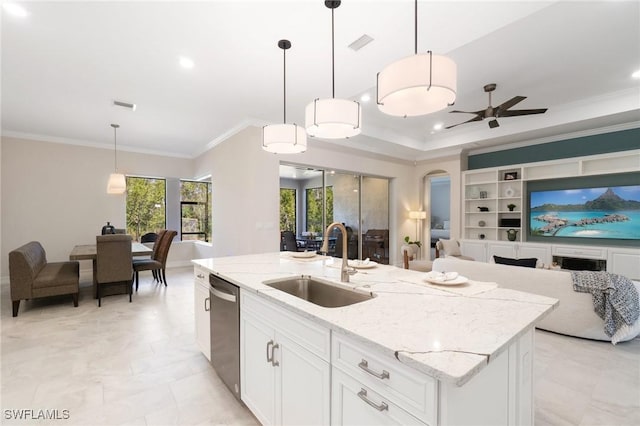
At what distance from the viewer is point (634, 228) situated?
15.7ft

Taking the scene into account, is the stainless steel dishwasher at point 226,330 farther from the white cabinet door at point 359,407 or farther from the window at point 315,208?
the window at point 315,208

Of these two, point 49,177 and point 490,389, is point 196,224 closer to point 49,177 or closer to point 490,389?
point 49,177

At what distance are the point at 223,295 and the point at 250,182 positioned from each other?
279cm

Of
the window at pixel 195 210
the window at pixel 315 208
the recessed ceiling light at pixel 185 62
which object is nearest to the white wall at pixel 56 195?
the window at pixel 195 210

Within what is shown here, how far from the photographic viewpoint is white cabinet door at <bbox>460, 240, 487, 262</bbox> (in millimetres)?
6188

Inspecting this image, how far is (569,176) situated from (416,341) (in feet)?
20.5

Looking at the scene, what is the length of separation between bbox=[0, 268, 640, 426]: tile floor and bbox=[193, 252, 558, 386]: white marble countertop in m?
0.99

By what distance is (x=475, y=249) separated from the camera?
6.30 meters

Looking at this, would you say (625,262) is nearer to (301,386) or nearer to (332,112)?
(332,112)

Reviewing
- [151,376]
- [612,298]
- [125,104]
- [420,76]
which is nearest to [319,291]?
[420,76]

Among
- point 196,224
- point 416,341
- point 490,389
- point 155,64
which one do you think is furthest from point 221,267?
point 196,224

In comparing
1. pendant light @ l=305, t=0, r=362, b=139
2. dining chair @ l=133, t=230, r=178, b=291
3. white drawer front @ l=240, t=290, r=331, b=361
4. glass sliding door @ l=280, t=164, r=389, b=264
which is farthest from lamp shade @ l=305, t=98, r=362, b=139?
dining chair @ l=133, t=230, r=178, b=291

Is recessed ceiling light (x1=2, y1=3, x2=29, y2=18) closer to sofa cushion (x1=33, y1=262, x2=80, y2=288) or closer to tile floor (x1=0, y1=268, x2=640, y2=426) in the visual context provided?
tile floor (x1=0, y1=268, x2=640, y2=426)

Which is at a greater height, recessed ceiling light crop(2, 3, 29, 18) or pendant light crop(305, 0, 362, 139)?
recessed ceiling light crop(2, 3, 29, 18)
